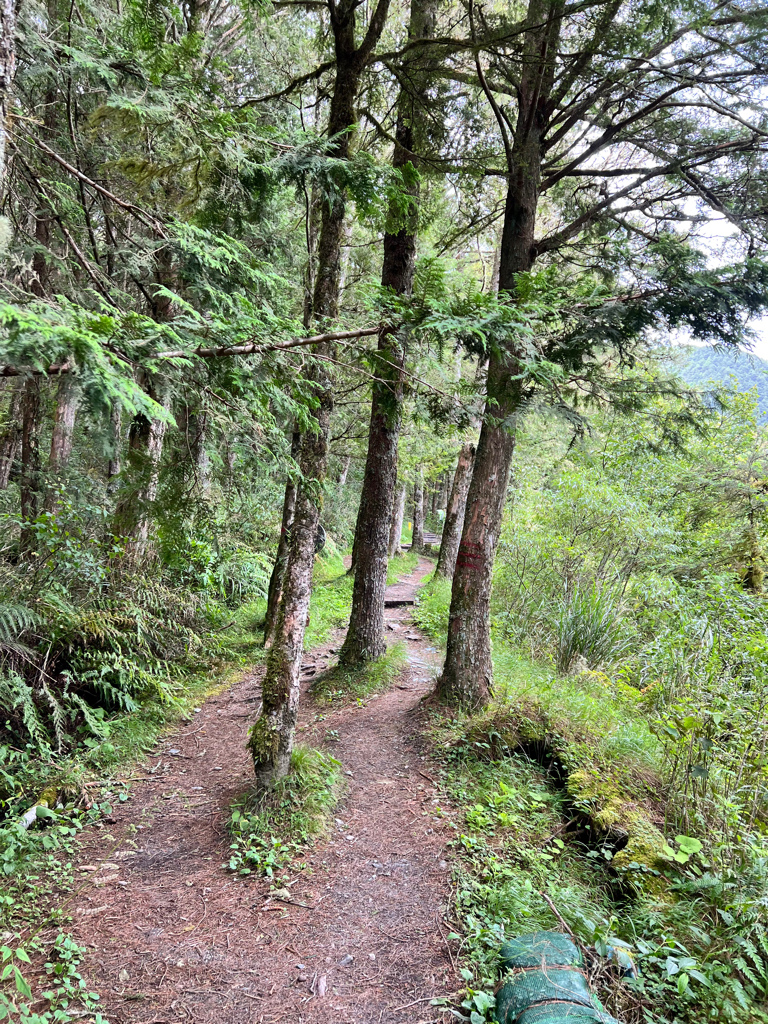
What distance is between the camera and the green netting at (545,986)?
2.13m

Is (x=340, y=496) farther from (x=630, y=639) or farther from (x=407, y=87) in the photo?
(x=407, y=87)

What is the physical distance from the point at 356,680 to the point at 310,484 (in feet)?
11.3

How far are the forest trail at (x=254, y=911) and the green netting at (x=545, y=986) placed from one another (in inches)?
14.8

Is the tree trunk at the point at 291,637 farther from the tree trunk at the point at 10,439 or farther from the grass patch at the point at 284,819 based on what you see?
the tree trunk at the point at 10,439

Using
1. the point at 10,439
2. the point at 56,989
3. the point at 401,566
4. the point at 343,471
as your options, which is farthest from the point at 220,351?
the point at 401,566

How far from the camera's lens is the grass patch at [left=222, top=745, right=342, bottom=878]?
136 inches

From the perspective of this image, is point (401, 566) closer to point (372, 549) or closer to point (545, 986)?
point (372, 549)

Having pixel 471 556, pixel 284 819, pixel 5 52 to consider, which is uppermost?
pixel 5 52

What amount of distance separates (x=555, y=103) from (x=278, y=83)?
538 cm

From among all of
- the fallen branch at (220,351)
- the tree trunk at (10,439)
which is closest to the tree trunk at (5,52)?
the fallen branch at (220,351)

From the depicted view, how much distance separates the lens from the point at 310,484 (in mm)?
3957

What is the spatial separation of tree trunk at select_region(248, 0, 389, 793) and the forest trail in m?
0.71

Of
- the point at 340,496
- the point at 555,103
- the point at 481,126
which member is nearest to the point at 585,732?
the point at 555,103

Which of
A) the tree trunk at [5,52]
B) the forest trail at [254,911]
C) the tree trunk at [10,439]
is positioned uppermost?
the tree trunk at [5,52]
